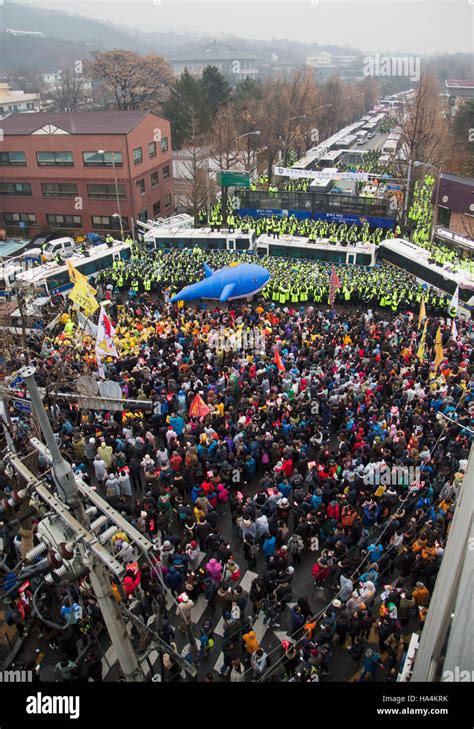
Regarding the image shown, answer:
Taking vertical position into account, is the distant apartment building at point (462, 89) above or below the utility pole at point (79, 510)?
above

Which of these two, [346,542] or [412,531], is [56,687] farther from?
[412,531]

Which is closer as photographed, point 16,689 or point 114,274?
point 16,689

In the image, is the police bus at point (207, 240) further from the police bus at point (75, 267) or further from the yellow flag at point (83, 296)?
the yellow flag at point (83, 296)

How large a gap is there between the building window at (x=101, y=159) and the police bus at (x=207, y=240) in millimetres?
7417

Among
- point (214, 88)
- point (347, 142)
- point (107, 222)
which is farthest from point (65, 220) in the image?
point (347, 142)

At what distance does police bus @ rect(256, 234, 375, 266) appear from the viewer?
28344 mm

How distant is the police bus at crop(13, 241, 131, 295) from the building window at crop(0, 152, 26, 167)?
12.6m

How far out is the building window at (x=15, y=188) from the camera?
37.1 metres

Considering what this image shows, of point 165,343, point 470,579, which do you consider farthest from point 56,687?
point 165,343

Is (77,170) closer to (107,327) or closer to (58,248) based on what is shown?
(58,248)

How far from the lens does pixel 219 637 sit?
416 inches

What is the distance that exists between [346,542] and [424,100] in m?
44.0

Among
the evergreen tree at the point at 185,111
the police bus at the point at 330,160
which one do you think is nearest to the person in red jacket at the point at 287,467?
the police bus at the point at 330,160

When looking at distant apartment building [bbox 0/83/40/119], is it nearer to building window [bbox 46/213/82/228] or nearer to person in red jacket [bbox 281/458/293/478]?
building window [bbox 46/213/82/228]
